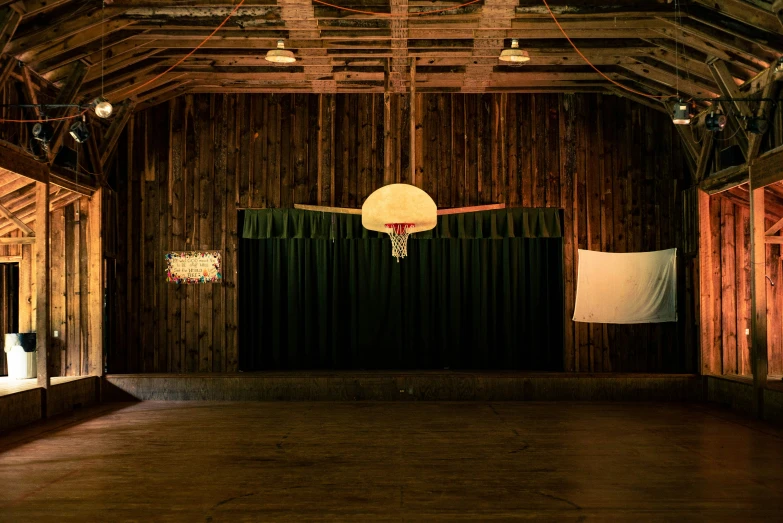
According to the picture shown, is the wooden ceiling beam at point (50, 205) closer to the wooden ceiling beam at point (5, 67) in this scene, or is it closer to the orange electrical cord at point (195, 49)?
the orange electrical cord at point (195, 49)

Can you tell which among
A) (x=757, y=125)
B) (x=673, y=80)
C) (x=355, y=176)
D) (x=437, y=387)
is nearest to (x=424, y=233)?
(x=355, y=176)

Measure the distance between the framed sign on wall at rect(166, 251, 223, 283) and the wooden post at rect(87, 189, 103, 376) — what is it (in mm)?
1068

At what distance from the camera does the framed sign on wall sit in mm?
11336

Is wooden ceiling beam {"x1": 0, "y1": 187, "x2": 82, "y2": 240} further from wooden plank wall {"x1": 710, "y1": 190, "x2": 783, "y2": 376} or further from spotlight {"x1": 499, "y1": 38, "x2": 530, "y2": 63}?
wooden plank wall {"x1": 710, "y1": 190, "x2": 783, "y2": 376}

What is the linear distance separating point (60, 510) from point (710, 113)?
7559 mm

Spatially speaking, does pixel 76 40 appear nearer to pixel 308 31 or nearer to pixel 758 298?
pixel 308 31

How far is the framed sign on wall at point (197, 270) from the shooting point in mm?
11336

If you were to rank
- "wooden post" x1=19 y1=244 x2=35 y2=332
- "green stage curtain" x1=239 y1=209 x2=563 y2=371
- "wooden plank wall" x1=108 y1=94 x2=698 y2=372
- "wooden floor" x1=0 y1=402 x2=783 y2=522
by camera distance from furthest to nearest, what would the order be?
1. "green stage curtain" x1=239 y1=209 x2=563 y2=371
2. "wooden plank wall" x1=108 y1=94 x2=698 y2=372
3. "wooden post" x1=19 y1=244 x2=35 y2=332
4. "wooden floor" x1=0 y1=402 x2=783 y2=522

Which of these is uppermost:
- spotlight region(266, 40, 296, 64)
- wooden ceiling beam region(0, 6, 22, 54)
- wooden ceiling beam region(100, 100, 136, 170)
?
spotlight region(266, 40, 296, 64)

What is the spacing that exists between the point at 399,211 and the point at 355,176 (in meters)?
3.42

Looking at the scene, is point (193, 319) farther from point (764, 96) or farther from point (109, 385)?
point (764, 96)

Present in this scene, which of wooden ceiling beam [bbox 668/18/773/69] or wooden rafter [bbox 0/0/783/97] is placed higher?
wooden rafter [bbox 0/0/783/97]

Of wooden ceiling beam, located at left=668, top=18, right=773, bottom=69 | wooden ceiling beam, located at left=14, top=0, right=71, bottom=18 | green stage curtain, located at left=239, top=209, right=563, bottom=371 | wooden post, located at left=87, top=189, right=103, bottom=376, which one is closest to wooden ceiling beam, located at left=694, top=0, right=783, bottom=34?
wooden ceiling beam, located at left=668, top=18, right=773, bottom=69

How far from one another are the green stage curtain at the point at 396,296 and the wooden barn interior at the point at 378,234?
0.15 feet
